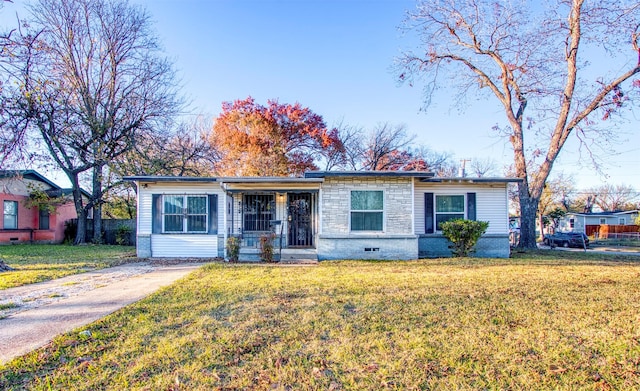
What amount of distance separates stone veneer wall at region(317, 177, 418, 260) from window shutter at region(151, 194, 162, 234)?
17.3ft

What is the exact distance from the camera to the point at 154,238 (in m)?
11.2

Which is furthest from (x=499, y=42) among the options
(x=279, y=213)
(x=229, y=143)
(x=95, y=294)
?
(x=95, y=294)

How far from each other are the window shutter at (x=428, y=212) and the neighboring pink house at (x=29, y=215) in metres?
18.1

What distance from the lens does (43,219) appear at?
60.4 ft

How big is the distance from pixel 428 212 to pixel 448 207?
0.72 meters

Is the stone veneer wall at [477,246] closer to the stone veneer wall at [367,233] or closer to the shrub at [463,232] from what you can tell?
the shrub at [463,232]

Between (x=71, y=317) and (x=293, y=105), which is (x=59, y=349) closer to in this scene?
(x=71, y=317)

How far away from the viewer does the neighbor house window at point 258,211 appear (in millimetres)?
12211

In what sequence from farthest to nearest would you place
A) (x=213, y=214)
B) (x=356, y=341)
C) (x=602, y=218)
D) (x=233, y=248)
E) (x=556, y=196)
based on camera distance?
(x=556, y=196) → (x=602, y=218) → (x=213, y=214) → (x=233, y=248) → (x=356, y=341)

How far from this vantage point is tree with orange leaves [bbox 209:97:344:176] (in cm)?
2175

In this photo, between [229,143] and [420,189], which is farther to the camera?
[229,143]

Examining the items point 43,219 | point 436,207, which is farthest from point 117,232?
point 436,207

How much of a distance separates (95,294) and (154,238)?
18.4ft

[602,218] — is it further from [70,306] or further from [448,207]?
[70,306]
